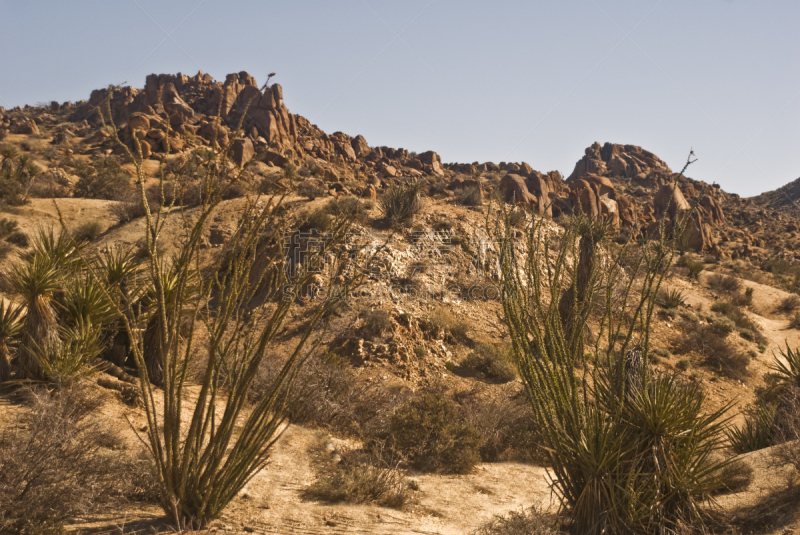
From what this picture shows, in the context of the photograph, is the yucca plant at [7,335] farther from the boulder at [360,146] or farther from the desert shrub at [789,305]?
the boulder at [360,146]

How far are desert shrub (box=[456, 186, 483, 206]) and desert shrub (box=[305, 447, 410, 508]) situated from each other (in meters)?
18.1

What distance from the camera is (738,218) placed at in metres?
45.8

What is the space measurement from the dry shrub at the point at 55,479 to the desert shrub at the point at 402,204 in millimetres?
14616

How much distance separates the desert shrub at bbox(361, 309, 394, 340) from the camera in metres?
13.0

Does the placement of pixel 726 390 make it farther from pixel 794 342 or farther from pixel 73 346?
pixel 73 346

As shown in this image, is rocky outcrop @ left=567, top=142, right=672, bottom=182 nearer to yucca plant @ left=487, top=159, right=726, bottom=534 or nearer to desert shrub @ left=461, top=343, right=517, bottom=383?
desert shrub @ left=461, top=343, right=517, bottom=383

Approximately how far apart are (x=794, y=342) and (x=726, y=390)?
289 inches

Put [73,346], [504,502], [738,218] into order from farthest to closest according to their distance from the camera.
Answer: [738,218] < [73,346] < [504,502]

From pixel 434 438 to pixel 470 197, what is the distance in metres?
17.0

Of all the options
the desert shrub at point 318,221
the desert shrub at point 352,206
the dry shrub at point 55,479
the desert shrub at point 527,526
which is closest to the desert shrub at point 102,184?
the desert shrub at point 318,221

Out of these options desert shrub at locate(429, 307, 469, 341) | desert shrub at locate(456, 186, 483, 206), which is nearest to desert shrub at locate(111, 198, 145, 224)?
desert shrub at locate(429, 307, 469, 341)

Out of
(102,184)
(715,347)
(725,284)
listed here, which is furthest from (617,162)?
(102,184)

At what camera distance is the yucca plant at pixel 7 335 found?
265 inches

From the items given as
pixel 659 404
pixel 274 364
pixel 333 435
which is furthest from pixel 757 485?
pixel 274 364
